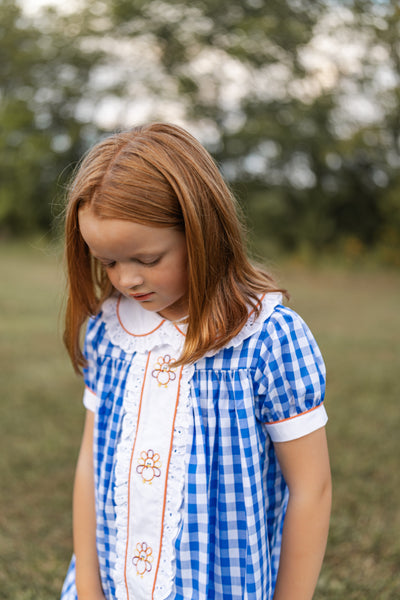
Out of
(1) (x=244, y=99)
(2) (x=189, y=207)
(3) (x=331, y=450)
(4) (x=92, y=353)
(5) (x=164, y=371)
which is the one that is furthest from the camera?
(1) (x=244, y=99)

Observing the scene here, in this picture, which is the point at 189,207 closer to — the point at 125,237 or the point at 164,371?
the point at 125,237

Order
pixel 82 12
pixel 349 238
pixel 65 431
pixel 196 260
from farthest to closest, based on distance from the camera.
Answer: pixel 82 12 < pixel 349 238 < pixel 65 431 < pixel 196 260

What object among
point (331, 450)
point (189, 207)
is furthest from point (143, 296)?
point (331, 450)

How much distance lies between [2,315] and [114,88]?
30.3ft

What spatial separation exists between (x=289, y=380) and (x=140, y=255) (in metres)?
0.34

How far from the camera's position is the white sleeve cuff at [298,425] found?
3.48 feet

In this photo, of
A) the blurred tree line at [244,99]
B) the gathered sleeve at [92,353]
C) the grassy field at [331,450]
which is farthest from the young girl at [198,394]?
the blurred tree line at [244,99]

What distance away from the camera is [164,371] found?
1.15 metres

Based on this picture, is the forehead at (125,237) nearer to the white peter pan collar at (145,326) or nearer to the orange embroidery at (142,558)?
the white peter pan collar at (145,326)

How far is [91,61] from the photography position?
14.3 meters

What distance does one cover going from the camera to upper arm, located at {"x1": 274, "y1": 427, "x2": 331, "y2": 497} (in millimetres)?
1073

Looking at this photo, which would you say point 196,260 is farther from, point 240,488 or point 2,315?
point 2,315

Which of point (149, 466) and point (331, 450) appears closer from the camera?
point (149, 466)

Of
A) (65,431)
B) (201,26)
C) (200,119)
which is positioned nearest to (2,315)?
(65,431)
